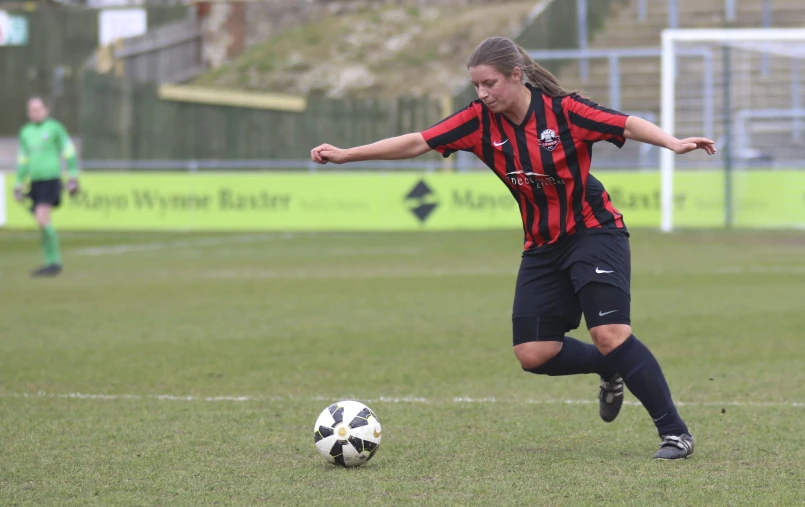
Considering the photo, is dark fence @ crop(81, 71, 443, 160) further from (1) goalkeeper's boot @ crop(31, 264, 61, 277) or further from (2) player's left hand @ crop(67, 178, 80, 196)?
(2) player's left hand @ crop(67, 178, 80, 196)

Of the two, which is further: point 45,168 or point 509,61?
point 45,168

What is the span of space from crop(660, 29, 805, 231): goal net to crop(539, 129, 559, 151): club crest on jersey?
1556 centimetres

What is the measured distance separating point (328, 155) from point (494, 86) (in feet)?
2.62

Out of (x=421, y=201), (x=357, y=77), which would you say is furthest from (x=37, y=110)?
(x=357, y=77)

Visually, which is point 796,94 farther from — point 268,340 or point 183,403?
point 183,403

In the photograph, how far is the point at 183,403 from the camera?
6488 millimetres

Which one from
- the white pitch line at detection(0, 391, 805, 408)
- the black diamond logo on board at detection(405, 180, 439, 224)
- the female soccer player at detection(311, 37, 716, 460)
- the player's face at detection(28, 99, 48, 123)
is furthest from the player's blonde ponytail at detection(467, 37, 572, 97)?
the black diamond logo on board at detection(405, 180, 439, 224)

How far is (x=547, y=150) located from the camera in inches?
199

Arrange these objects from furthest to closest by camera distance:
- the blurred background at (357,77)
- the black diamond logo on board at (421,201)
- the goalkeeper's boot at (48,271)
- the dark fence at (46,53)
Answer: the dark fence at (46,53)
the blurred background at (357,77)
the black diamond logo on board at (421,201)
the goalkeeper's boot at (48,271)

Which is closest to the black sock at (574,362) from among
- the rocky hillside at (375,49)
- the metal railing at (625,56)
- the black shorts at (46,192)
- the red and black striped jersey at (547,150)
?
the red and black striped jersey at (547,150)

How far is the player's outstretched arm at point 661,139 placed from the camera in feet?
15.4

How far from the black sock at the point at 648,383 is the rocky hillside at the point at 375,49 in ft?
103

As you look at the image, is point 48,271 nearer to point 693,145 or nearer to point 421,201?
point 421,201

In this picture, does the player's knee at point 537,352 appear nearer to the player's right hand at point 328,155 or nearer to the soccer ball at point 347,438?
the soccer ball at point 347,438
